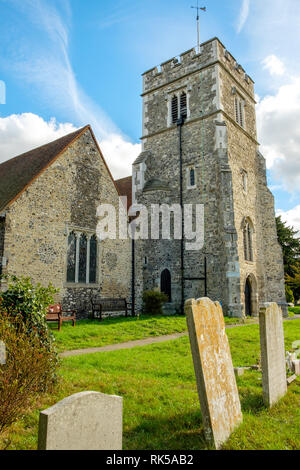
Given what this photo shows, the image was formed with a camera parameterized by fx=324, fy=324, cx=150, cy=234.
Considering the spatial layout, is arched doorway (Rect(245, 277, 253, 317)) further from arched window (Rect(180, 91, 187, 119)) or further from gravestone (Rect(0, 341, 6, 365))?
gravestone (Rect(0, 341, 6, 365))

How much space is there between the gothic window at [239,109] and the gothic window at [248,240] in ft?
21.8

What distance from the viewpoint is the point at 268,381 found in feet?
14.4

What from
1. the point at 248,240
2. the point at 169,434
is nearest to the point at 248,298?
the point at 248,240

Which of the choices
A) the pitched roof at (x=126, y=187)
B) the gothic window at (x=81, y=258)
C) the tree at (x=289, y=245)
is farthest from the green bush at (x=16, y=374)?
the tree at (x=289, y=245)

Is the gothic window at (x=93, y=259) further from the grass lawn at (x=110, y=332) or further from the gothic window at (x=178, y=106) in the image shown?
the gothic window at (x=178, y=106)

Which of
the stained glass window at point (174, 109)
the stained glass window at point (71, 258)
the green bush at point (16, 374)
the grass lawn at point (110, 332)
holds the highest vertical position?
the stained glass window at point (174, 109)

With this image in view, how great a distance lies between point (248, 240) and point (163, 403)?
15.9m

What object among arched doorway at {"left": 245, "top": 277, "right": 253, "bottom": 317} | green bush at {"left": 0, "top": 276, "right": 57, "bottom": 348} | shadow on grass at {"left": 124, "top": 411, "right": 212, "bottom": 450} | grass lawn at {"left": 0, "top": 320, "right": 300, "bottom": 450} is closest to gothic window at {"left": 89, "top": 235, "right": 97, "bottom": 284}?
grass lawn at {"left": 0, "top": 320, "right": 300, "bottom": 450}

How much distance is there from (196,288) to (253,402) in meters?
13.2

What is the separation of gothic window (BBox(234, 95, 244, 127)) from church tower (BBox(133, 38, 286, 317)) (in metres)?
0.07

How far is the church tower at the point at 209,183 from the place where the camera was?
679 inches

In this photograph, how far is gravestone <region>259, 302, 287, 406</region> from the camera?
4.41 meters

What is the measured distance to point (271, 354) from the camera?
4586mm

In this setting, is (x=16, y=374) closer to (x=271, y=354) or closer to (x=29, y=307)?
(x=29, y=307)
